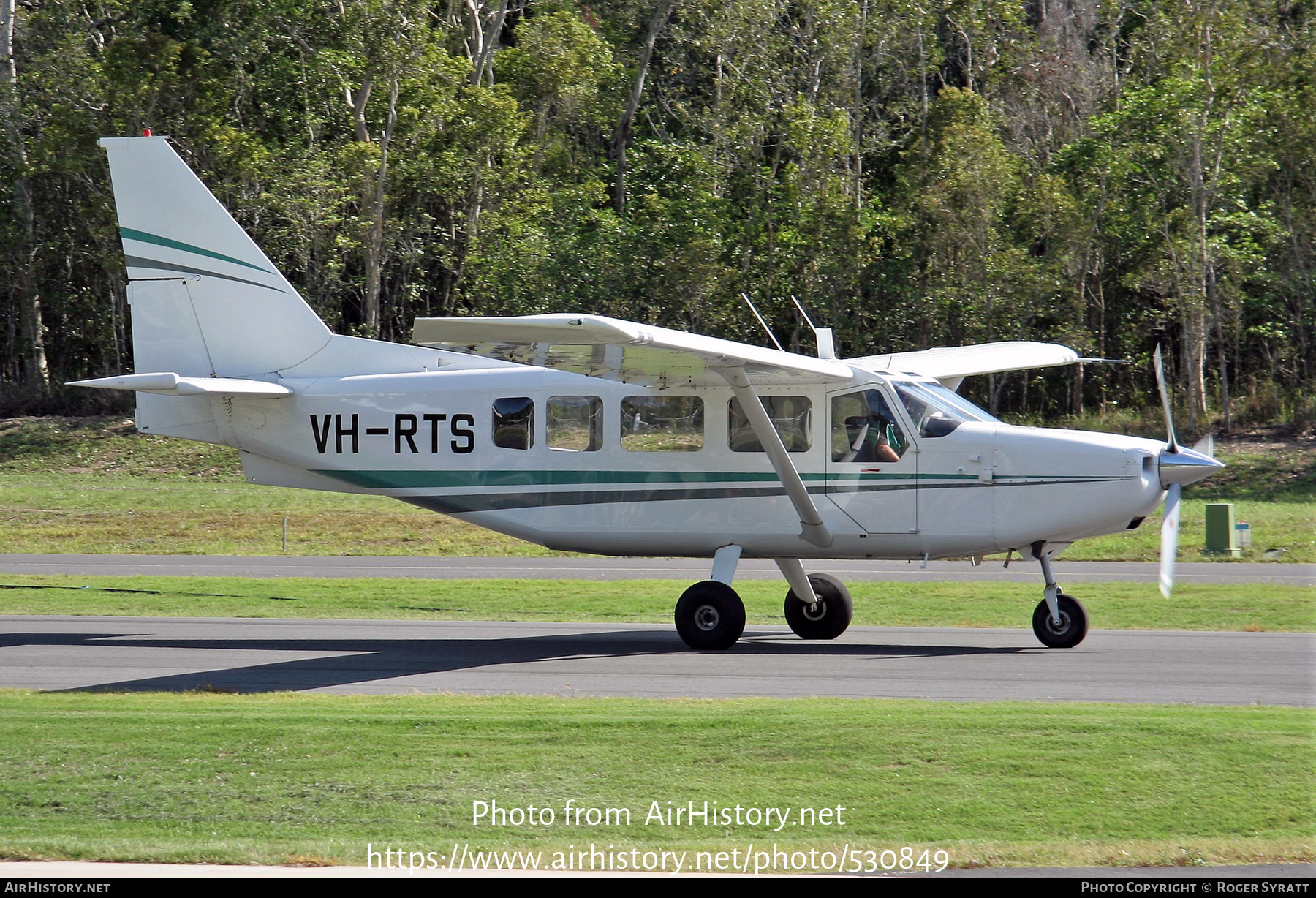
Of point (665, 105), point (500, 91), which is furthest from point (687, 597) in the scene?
point (665, 105)

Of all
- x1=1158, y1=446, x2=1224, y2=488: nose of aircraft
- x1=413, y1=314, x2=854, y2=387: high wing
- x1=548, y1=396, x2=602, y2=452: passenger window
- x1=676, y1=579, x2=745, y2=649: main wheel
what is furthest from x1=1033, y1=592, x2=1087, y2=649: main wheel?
x1=548, y1=396, x2=602, y2=452: passenger window

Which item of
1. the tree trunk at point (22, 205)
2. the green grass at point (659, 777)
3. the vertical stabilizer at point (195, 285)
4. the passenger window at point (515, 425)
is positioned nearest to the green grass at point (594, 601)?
the passenger window at point (515, 425)

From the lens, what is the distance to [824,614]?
14.5 metres

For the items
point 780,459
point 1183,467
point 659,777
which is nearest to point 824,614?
point 780,459

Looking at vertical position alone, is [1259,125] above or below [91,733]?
above

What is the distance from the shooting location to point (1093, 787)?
7.28 metres

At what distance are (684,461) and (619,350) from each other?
1.93m

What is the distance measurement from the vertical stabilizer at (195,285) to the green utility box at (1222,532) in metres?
16.2

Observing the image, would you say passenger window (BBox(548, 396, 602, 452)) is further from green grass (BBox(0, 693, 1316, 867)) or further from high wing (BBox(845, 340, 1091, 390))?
green grass (BBox(0, 693, 1316, 867))

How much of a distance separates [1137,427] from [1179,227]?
5.79 meters

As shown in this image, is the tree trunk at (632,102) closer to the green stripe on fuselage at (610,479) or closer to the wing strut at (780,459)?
the green stripe on fuselage at (610,479)

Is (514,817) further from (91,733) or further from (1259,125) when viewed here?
(1259,125)

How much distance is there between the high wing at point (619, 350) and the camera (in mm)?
10656

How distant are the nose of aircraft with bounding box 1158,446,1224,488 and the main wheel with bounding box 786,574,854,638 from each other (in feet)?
11.9
